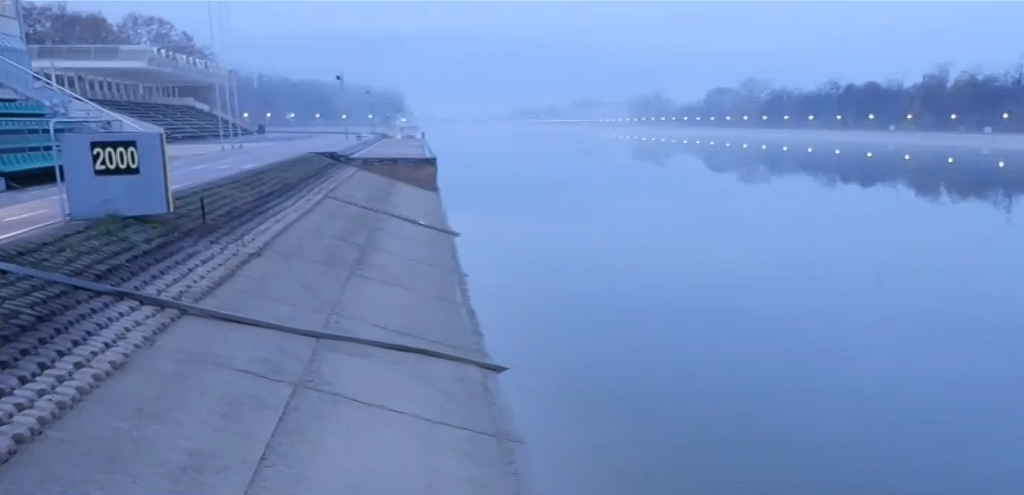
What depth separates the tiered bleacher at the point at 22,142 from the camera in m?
14.7

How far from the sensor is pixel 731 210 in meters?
28.3

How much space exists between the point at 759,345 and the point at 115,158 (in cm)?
793

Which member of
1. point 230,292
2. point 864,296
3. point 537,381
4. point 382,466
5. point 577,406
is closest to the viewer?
point 382,466

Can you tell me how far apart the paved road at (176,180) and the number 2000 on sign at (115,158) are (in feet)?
2.84

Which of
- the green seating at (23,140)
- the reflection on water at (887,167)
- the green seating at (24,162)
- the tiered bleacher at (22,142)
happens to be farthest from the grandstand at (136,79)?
the reflection on water at (887,167)

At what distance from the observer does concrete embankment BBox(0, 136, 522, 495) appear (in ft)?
15.9

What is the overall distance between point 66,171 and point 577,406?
5.72 meters

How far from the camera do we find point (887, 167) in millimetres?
45531

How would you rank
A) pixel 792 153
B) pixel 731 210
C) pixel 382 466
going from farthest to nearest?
pixel 792 153 < pixel 731 210 < pixel 382 466

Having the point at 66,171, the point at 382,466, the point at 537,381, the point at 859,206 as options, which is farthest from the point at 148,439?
the point at 859,206

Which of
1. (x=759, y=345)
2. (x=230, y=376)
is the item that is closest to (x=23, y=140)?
(x=230, y=376)

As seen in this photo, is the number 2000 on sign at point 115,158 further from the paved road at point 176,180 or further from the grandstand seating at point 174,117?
the grandstand seating at point 174,117

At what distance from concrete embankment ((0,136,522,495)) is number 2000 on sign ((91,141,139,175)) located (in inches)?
22.2

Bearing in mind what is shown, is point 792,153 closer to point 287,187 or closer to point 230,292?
point 287,187
